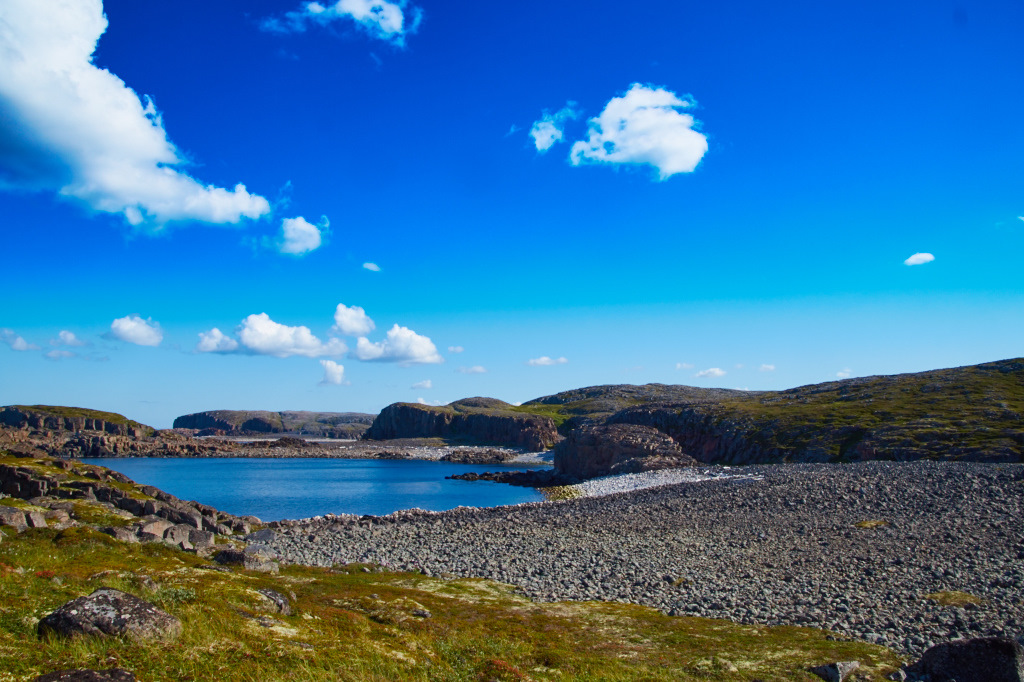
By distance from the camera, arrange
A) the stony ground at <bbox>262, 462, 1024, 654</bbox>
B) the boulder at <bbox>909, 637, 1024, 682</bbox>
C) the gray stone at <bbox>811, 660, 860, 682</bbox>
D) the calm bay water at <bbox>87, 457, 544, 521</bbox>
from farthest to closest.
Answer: the calm bay water at <bbox>87, 457, 544, 521</bbox>
the stony ground at <bbox>262, 462, 1024, 654</bbox>
the gray stone at <bbox>811, 660, 860, 682</bbox>
the boulder at <bbox>909, 637, 1024, 682</bbox>

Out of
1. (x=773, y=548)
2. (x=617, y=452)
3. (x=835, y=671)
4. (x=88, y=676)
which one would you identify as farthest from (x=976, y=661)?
(x=617, y=452)

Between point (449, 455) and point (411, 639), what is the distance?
153 metres

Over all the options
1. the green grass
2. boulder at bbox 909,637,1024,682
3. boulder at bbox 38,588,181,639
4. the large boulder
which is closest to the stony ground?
the green grass

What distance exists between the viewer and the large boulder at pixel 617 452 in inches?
3246

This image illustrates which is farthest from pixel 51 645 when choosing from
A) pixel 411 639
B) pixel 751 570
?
pixel 751 570

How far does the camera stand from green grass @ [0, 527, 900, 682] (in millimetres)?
9469

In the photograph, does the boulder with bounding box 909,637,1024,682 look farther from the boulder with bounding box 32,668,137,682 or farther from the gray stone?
the boulder with bounding box 32,668,137,682

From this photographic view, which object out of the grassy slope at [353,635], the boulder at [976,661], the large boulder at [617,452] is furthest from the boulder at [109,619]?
the large boulder at [617,452]

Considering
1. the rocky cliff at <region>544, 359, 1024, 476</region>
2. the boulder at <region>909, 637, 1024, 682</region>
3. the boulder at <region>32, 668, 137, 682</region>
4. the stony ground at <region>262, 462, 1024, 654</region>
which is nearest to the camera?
the boulder at <region>32, 668, 137, 682</region>

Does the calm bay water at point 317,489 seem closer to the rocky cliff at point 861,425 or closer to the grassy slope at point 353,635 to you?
the rocky cliff at point 861,425

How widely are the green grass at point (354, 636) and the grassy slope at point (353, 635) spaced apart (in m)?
0.04

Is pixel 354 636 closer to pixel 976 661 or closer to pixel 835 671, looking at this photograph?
pixel 835 671

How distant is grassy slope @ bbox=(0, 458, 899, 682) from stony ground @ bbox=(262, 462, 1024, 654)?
287 cm

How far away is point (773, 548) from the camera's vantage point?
30.6 meters
